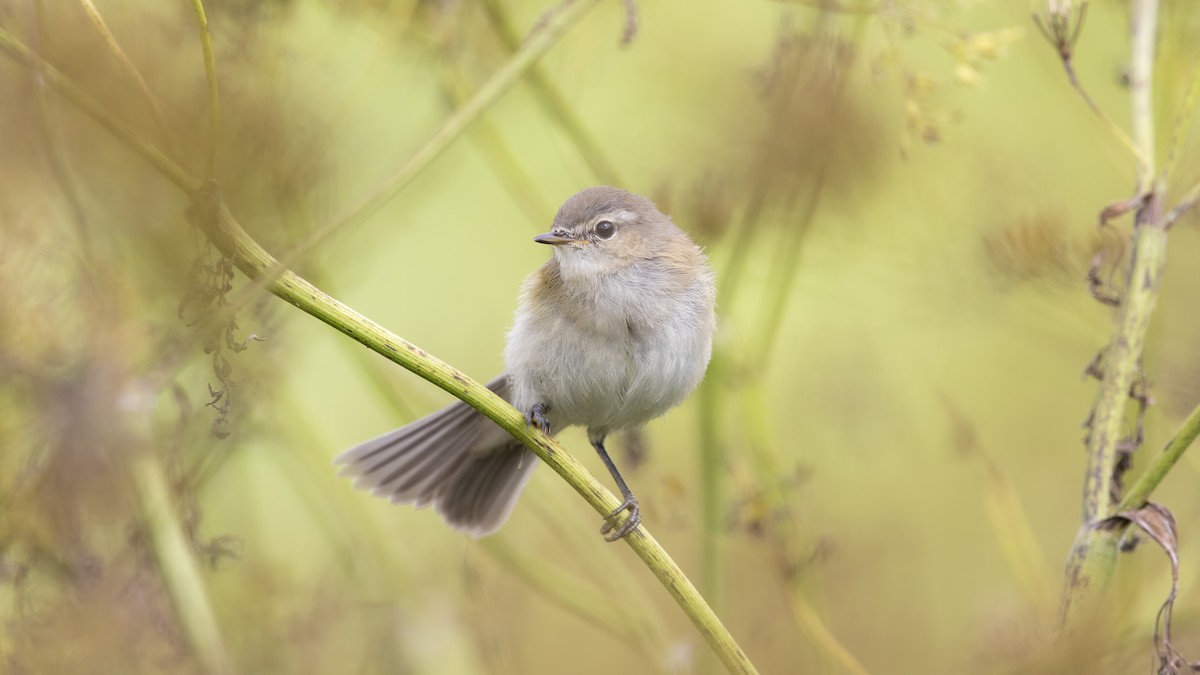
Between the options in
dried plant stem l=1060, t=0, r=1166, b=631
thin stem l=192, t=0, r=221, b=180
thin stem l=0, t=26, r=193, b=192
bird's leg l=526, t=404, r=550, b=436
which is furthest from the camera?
bird's leg l=526, t=404, r=550, b=436

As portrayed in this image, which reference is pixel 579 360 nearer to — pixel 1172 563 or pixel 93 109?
pixel 1172 563

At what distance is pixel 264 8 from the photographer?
12.0ft

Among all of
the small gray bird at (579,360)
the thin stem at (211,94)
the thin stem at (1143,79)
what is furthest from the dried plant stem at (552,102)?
the thin stem at (211,94)

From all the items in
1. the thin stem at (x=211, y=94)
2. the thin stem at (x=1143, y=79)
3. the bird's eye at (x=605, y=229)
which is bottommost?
the thin stem at (x=1143, y=79)

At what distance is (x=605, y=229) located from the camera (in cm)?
424

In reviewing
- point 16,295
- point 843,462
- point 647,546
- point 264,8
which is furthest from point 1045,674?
point 843,462

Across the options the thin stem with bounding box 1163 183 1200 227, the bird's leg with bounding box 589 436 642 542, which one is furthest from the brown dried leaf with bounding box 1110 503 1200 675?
the bird's leg with bounding box 589 436 642 542

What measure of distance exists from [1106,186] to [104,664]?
15.9 ft

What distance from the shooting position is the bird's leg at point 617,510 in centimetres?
318

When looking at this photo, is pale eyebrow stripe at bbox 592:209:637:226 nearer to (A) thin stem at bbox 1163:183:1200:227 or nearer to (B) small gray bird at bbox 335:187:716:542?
(B) small gray bird at bbox 335:187:716:542

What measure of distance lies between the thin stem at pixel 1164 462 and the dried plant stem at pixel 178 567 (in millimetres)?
2191

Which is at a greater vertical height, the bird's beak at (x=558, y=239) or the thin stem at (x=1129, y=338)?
the bird's beak at (x=558, y=239)

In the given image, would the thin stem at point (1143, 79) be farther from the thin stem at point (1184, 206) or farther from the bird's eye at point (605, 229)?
the bird's eye at point (605, 229)

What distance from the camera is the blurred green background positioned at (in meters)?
2.98
